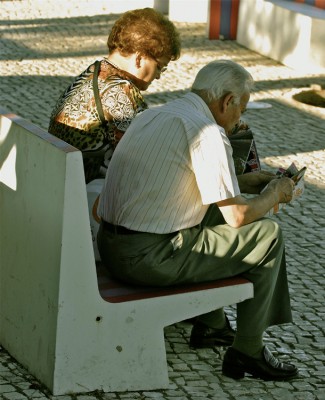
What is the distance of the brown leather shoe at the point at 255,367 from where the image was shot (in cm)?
452

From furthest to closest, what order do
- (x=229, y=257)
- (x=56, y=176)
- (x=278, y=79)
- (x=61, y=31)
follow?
(x=61, y=31) < (x=278, y=79) < (x=229, y=257) < (x=56, y=176)

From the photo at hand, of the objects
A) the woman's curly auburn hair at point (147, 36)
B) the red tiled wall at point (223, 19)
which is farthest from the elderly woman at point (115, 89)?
the red tiled wall at point (223, 19)

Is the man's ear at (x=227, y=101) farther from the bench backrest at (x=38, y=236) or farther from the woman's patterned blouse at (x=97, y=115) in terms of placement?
the bench backrest at (x=38, y=236)

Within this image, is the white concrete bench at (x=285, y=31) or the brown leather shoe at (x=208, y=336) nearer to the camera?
the brown leather shoe at (x=208, y=336)

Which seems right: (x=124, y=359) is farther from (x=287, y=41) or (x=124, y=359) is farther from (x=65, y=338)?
(x=287, y=41)

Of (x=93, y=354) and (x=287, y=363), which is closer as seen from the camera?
(x=93, y=354)

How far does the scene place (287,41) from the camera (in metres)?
12.0

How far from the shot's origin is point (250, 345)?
450 centimetres

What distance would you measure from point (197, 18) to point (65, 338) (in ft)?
35.0

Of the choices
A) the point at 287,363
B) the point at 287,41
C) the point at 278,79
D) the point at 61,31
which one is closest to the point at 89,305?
the point at 287,363

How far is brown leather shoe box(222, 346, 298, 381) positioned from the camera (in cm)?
452

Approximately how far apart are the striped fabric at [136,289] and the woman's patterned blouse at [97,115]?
633 millimetres

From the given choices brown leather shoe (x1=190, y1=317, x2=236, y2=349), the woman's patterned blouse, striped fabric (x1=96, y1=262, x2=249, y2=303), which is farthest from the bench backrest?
brown leather shoe (x1=190, y1=317, x2=236, y2=349)

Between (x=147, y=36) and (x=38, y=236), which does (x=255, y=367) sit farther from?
(x=147, y=36)
